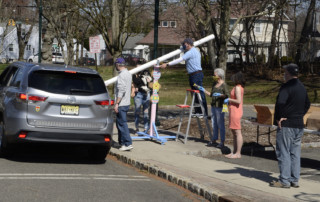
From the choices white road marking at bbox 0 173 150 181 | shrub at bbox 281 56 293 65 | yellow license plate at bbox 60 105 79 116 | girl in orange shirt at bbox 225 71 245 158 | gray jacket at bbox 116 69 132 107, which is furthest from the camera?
shrub at bbox 281 56 293 65

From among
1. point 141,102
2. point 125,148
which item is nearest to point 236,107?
point 125,148

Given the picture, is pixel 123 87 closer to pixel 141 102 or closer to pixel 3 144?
pixel 3 144

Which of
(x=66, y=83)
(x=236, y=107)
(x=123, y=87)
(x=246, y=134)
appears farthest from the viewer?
(x=246, y=134)

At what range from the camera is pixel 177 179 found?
30.5 feet

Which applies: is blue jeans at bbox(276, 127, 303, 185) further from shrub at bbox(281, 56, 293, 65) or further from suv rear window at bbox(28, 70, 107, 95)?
shrub at bbox(281, 56, 293, 65)

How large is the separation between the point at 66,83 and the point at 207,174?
3076mm

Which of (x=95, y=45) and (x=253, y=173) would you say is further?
(x=95, y=45)

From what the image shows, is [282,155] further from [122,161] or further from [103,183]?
[122,161]

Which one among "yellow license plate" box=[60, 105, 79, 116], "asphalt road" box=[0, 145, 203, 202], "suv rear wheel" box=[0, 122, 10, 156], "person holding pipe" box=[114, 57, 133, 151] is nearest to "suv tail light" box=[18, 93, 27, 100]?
"yellow license plate" box=[60, 105, 79, 116]

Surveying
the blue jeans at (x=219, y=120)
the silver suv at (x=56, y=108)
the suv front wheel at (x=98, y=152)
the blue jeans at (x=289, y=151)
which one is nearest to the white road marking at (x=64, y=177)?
the silver suv at (x=56, y=108)

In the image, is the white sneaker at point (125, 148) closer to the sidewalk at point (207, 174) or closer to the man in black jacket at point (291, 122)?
the sidewalk at point (207, 174)

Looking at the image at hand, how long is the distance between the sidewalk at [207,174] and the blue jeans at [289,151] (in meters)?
0.27

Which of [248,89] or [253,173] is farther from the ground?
[248,89]

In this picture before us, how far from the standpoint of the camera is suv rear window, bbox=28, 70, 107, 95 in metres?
10.5
